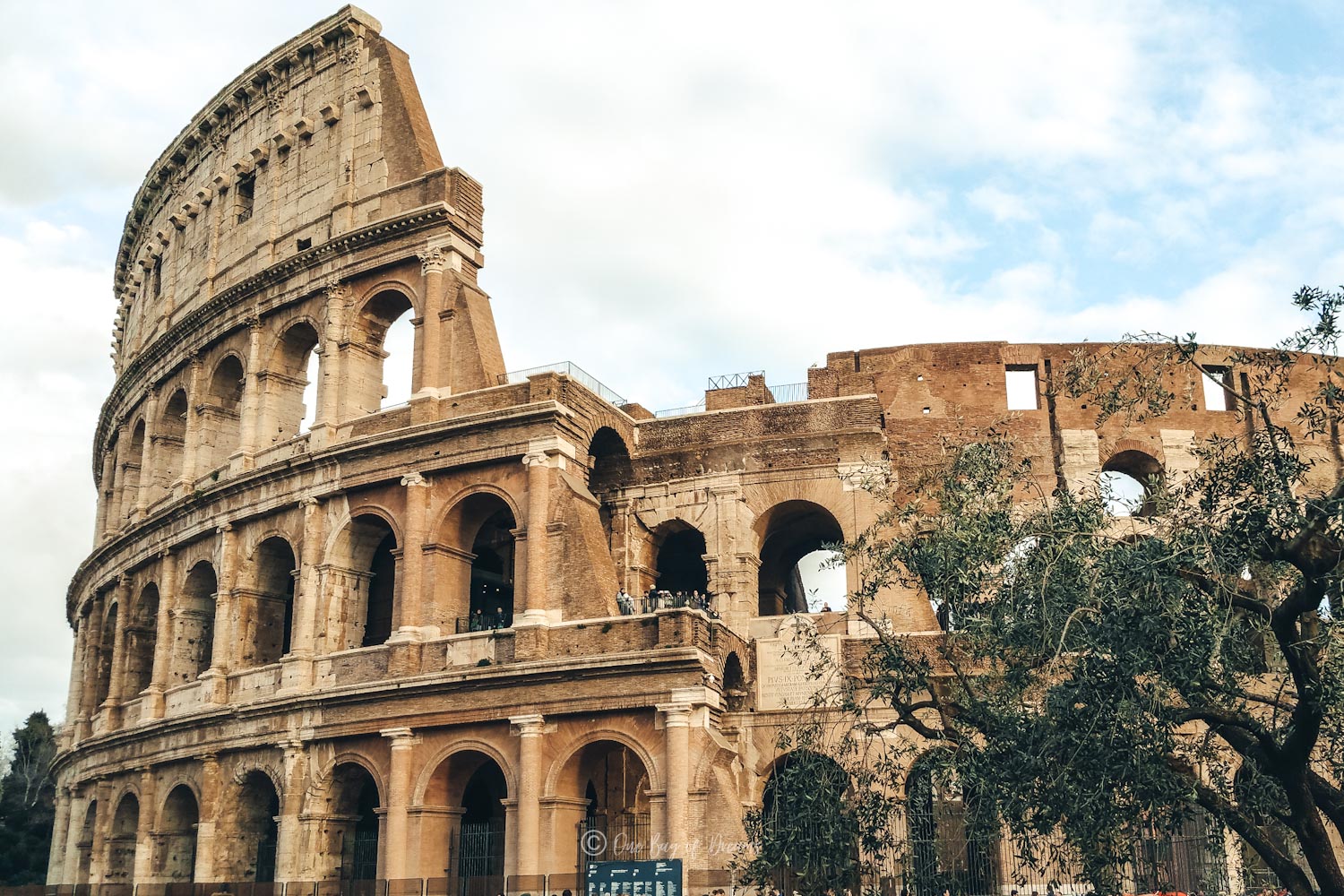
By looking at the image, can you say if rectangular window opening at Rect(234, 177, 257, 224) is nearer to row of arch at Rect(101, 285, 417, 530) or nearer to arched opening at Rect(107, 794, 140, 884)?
row of arch at Rect(101, 285, 417, 530)

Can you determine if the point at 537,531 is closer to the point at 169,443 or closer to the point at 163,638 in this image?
the point at 163,638

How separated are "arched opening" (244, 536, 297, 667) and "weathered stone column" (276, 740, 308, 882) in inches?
103

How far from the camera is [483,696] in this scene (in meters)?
20.0

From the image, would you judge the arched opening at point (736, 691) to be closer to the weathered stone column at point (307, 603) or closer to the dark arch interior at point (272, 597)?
the weathered stone column at point (307, 603)

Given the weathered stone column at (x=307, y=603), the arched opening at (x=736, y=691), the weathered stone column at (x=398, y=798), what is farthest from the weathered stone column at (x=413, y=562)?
the arched opening at (x=736, y=691)

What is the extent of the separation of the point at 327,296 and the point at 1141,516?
16.5m

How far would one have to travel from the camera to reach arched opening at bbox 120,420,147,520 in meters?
29.9

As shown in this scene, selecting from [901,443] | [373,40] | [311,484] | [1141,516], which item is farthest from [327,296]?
[1141,516]

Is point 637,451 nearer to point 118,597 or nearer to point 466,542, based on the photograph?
point 466,542

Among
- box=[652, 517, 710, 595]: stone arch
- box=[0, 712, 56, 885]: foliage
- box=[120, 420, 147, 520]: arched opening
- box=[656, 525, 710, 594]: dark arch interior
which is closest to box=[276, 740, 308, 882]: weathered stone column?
box=[652, 517, 710, 595]: stone arch

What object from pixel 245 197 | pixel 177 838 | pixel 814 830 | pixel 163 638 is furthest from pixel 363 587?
pixel 814 830

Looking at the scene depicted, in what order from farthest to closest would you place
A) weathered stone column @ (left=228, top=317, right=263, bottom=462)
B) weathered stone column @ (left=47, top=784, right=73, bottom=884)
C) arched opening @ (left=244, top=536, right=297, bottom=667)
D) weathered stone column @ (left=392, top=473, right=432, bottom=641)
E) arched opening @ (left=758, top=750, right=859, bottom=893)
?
weathered stone column @ (left=47, top=784, right=73, bottom=884) < weathered stone column @ (left=228, top=317, right=263, bottom=462) < arched opening @ (left=244, top=536, right=297, bottom=667) < weathered stone column @ (left=392, top=473, right=432, bottom=641) < arched opening @ (left=758, top=750, right=859, bottom=893)

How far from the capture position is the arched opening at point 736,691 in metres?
20.8

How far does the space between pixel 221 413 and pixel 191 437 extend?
2.52ft
